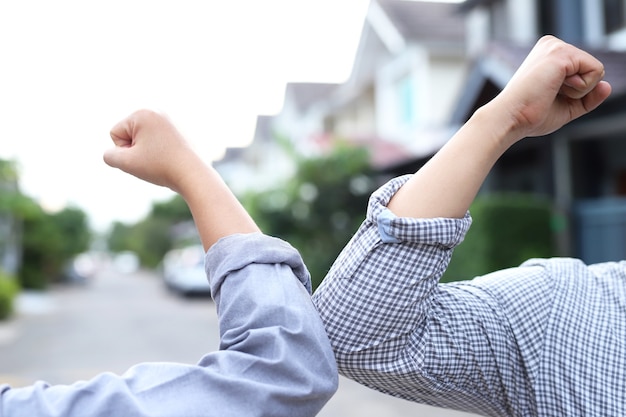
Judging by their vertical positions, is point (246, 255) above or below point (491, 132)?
below

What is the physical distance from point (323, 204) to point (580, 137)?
4.49 m

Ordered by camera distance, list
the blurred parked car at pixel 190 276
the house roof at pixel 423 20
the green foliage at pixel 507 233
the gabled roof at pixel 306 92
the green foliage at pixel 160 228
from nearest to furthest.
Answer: the green foliage at pixel 507 233
the house roof at pixel 423 20
the blurred parked car at pixel 190 276
the gabled roof at pixel 306 92
the green foliage at pixel 160 228

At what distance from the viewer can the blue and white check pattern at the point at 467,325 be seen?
86 cm

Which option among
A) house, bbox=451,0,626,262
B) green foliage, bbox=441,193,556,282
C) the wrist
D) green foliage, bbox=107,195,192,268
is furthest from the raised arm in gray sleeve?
green foliage, bbox=107,195,192,268

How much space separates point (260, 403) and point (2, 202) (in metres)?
15.5

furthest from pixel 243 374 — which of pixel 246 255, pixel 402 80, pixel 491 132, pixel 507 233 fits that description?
pixel 402 80

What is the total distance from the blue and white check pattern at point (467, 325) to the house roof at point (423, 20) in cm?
1390

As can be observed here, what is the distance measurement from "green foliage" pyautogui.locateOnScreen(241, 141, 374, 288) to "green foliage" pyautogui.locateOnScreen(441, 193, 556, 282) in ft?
12.5

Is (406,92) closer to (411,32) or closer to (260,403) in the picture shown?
(411,32)

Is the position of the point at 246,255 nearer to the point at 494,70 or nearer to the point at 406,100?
the point at 494,70

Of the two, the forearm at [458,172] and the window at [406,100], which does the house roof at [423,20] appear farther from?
the forearm at [458,172]

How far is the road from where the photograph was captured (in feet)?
18.9

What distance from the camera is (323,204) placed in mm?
11961

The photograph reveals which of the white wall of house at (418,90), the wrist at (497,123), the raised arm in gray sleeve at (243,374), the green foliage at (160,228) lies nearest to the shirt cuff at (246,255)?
the raised arm in gray sleeve at (243,374)
